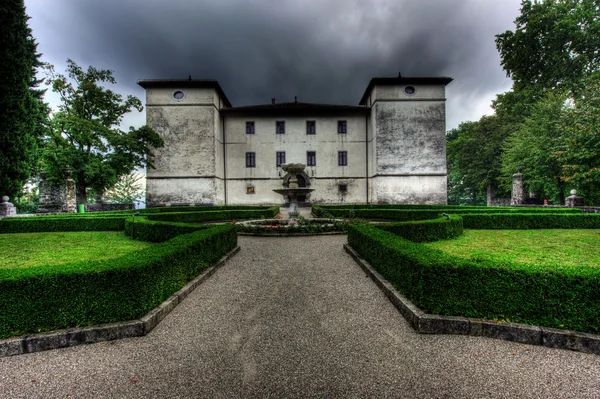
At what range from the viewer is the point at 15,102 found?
1342cm

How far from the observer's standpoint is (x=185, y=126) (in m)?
23.5

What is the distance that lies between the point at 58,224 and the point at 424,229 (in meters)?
13.9

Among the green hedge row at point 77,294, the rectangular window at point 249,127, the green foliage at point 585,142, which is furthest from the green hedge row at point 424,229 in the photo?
the rectangular window at point 249,127

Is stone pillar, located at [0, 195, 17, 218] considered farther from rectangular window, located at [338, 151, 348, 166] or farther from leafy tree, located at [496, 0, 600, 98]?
leafy tree, located at [496, 0, 600, 98]

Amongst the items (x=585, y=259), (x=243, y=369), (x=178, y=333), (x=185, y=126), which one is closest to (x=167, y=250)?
(x=178, y=333)

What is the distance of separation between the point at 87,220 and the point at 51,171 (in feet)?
37.2

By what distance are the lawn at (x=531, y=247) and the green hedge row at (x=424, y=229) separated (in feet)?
0.92

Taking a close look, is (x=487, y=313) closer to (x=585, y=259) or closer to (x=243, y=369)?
(x=243, y=369)

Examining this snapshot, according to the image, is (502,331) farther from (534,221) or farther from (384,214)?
(384,214)

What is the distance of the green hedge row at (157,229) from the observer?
24.6ft

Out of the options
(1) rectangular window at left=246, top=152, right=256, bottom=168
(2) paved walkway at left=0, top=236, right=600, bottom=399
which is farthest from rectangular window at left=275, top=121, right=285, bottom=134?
(2) paved walkway at left=0, top=236, right=600, bottom=399

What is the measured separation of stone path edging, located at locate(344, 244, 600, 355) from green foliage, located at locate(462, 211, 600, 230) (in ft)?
28.5

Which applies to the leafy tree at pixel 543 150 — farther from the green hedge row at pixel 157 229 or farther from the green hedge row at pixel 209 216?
the green hedge row at pixel 157 229

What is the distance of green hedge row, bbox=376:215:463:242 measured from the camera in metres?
7.52
